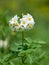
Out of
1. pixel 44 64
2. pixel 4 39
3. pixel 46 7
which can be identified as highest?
pixel 46 7

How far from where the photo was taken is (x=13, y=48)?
2773 millimetres

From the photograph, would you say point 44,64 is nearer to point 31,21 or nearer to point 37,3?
point 31,21

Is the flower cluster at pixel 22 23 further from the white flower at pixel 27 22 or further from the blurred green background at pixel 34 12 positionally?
the blurred green background at pixel 34 12

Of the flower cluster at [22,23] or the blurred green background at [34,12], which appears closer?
the flower cluster at [22,23]

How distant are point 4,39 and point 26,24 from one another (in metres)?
0.72

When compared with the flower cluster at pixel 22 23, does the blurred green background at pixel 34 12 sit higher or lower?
higher

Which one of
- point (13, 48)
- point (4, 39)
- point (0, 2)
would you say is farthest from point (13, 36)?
point (0, 2)

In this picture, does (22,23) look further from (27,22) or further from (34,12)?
(34,12)

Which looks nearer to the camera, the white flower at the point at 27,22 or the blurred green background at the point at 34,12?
the white flower at the point at 27,22

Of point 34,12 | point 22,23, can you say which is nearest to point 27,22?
point 22,23

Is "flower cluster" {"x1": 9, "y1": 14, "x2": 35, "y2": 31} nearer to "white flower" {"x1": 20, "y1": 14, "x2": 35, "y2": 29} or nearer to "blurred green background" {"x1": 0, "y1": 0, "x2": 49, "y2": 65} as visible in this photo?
"white flower" {"x1": 20, "y1": 14, "x2": 35, "y2": 29}

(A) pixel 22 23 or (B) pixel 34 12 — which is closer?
(A) pixel 22 23

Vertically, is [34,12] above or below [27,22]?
above

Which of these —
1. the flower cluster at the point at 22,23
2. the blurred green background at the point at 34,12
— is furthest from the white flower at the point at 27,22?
the blurred green background at the point at 34,12
